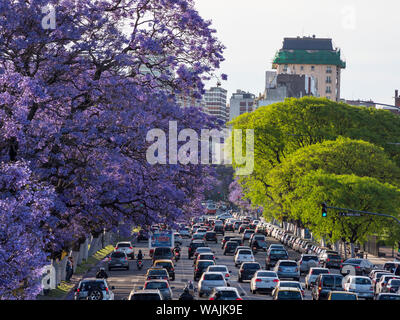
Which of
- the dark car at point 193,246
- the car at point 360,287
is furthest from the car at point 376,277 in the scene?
the dark car at point 193,246

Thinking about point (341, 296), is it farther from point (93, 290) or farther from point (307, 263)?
point (307, 263)

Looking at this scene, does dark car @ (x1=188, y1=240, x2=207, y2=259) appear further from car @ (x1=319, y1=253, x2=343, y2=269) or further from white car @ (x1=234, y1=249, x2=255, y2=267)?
car @ (x1=319, y1=253, x2=343, y2=269)

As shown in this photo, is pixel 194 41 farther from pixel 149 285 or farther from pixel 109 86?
pixel 149 285

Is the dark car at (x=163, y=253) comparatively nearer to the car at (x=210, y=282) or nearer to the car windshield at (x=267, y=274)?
the car windshield at (x=267, y=274)

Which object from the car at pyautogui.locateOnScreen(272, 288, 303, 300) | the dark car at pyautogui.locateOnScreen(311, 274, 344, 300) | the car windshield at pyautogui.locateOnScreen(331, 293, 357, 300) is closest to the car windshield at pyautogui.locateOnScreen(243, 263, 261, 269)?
the dark car at pyautogui.locateOnScreen(311, 274, 344, 300)

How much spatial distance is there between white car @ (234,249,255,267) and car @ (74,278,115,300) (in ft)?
91.4

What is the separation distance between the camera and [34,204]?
24.8m

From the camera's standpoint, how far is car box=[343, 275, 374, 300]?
141 feet

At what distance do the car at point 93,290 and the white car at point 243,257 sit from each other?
27.9 metres

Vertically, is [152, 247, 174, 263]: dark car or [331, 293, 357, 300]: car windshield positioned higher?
[331, 293, 357, 300]: car windshield

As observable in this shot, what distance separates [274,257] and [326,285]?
802 inches

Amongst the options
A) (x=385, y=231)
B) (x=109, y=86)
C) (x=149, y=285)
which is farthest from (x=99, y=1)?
(x=385, y=231)

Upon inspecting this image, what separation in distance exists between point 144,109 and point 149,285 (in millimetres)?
7650

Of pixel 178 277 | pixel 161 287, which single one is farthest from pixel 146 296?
pixel 178 277
